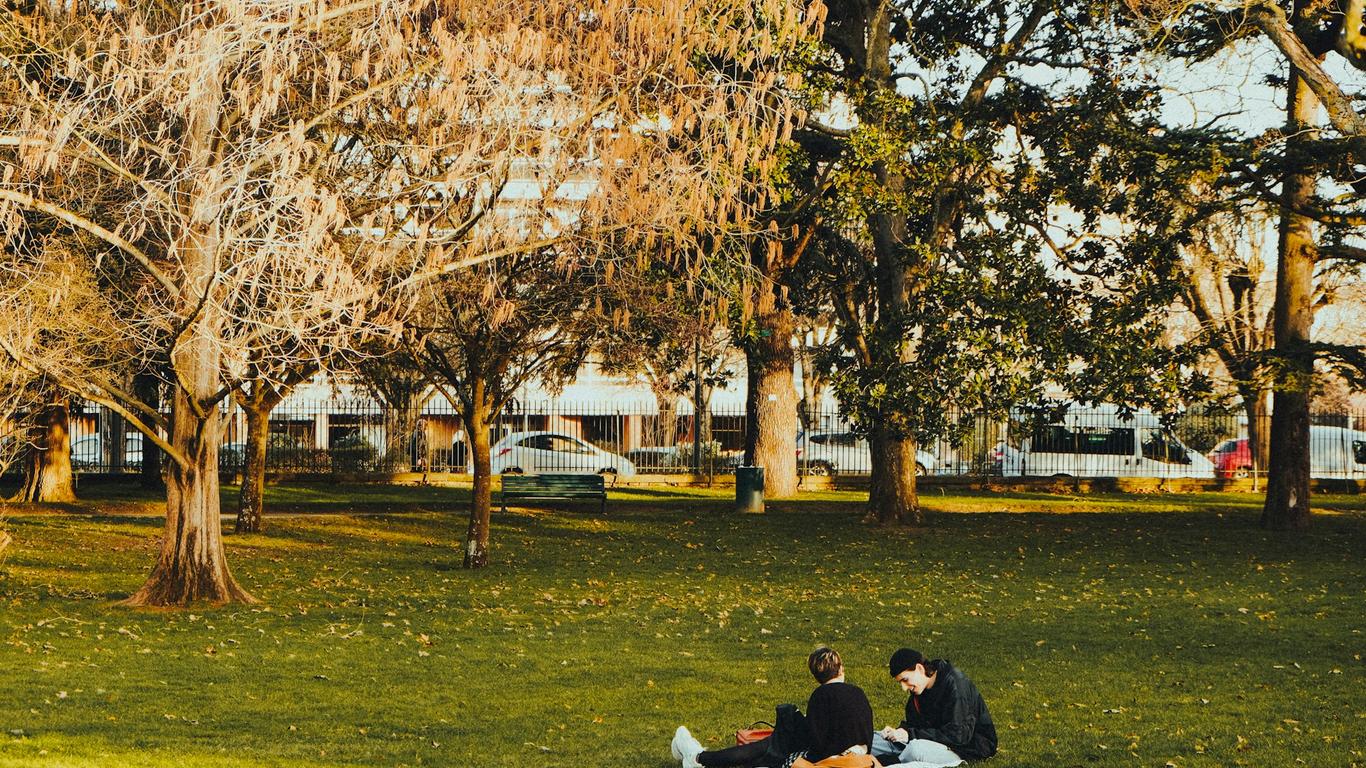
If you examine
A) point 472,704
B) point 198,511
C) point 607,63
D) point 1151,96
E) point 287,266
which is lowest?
point 472,704

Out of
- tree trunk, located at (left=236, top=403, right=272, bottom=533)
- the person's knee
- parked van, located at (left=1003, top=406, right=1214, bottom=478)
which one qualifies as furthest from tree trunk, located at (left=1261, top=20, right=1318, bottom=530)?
the person's knee

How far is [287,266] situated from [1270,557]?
14.5 meters

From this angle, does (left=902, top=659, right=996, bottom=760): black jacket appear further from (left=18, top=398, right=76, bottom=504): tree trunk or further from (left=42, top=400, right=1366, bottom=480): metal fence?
(left=42, top=400, right=1366, bottom=480): metal fence

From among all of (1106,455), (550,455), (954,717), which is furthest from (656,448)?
(954,717)

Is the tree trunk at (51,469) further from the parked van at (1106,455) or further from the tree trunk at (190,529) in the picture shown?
the parked van at (1106,455)

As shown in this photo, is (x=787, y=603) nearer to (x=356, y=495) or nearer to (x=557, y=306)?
(x=557, y=306)

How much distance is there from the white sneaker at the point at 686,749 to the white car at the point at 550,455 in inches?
1126

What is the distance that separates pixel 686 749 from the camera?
7633 millimetres

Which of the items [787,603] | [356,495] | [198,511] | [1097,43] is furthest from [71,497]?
[1097,43]

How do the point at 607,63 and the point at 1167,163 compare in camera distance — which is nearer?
the point at 607,63

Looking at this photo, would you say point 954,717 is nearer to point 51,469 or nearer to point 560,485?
point 560,485

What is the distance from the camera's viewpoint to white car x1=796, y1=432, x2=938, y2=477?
37344mm

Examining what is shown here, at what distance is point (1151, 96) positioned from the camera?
2055 cm

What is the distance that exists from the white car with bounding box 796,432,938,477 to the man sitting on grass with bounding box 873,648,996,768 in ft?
93.8
